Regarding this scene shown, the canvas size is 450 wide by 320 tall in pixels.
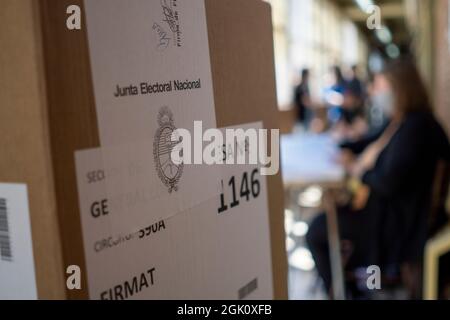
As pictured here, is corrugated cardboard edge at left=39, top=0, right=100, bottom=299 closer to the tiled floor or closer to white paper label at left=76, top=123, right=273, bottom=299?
white paper label at left=76, top=123, right=273, bottom=299

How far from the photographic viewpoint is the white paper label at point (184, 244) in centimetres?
47

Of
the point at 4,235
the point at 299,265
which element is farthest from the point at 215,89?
the point at 299,265

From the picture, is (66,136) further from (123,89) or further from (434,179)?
(434,179)

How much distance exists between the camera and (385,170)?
218cm

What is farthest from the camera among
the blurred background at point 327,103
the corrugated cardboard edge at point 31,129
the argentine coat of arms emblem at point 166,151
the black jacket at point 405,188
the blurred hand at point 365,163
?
the blurred hand at point 365,163

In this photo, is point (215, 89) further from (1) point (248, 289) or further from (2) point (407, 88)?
(2) point (407, 88)

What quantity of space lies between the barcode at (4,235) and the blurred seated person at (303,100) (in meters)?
6.41

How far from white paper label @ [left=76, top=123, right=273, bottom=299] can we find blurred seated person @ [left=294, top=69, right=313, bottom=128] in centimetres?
609

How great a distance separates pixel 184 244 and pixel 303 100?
299 inches

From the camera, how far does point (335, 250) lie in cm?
241

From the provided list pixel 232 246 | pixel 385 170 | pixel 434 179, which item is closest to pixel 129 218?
pixel 232 246

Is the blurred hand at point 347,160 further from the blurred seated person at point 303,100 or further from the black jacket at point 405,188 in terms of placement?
the blurred seated person at point 303,100

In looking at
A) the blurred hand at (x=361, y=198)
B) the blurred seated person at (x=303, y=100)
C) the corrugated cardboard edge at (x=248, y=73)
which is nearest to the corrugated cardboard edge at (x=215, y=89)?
the corrugated cardboard edge at (x=248, y=73)

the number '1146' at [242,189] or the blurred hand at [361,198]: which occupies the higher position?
the number '1146' at [242,189]
